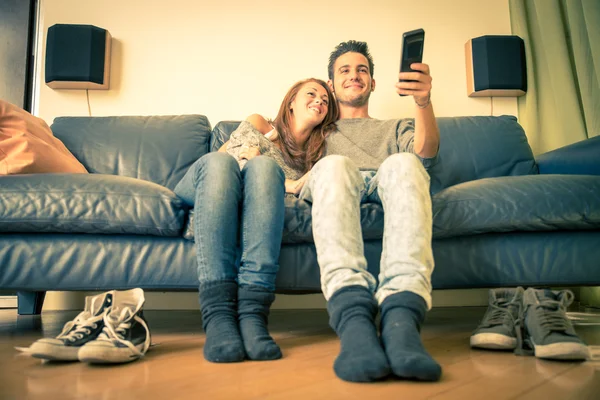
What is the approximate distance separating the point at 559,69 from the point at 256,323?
76.8 inches

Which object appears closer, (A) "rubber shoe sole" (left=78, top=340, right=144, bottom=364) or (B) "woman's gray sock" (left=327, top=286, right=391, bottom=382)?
(B) "woman's gray sock" (left=327, top=286, right=391, bottom=382)

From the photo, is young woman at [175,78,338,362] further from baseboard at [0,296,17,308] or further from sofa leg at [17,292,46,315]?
baseboard at [0,296,17,308]

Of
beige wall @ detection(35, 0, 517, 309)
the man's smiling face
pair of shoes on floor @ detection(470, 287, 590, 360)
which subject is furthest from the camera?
beige wall @ detection(35, 0, 517, 309)

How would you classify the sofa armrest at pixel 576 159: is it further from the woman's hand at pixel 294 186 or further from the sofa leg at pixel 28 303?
the sofa leg at pixel 28 303

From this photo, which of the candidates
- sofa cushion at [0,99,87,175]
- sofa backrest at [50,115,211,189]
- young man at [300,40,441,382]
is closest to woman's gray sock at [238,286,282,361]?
young man at [300,40,441,382]

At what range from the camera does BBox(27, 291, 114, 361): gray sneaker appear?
943 millimetres

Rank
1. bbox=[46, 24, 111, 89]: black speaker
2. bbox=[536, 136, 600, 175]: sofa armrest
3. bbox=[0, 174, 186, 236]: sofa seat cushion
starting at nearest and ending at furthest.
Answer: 1. bbox=[0, 174, 186, 236]: sofa seat cushion
2. bbox=[536, 136, 600, 175]: sofa armrest
3. bbox=[46, 24, 111, 89]: black speaker

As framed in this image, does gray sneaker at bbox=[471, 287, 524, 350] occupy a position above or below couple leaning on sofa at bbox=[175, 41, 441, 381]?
below

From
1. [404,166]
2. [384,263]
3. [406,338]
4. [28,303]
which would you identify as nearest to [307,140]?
[404,166]

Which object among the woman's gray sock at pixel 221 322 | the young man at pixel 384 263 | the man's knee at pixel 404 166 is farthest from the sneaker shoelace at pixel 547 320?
the woman's gray sock at pixel 221 322

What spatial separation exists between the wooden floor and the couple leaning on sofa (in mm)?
47

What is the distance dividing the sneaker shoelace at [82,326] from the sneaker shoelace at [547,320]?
917 millimetres

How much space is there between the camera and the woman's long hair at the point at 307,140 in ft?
5.35

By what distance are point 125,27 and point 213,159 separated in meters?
1.69
